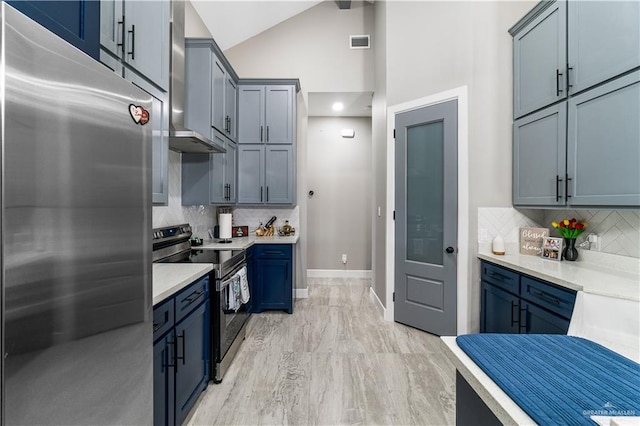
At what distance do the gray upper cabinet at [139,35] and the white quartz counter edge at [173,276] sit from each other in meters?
1.18

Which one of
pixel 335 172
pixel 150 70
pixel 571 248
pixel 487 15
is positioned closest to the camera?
pixel 150 70

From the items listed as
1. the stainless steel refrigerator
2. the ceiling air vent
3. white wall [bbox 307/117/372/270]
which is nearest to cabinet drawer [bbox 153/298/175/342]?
the stainless steel refrigerator

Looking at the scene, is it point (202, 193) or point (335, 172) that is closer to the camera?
point (202, 193)

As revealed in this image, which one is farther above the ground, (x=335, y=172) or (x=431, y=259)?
(x=335, y=172)

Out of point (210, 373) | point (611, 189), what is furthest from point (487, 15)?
point (210, 373)

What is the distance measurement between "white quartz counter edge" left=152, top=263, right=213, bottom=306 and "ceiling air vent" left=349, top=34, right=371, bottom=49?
12.3 feet

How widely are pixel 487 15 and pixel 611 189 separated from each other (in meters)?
2.08

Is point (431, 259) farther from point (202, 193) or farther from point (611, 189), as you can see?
point (202, 193)

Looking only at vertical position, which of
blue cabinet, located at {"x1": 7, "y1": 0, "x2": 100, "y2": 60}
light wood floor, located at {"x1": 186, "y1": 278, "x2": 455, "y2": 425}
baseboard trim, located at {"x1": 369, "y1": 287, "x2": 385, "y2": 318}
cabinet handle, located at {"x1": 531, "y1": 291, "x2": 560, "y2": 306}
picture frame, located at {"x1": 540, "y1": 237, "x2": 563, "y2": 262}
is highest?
blue cabinet, located at {"x1": 7, "y1": 0, "x2": 100, "y2": 60}

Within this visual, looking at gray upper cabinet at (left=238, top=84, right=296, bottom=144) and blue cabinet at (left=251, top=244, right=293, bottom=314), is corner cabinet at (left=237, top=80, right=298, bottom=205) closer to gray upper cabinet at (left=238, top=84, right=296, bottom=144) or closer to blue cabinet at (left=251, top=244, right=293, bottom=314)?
gray upper cabinet at (left=238, top=84, right=296, bottom=144)

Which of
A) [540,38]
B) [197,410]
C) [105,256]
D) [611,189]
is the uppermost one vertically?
[540,38]

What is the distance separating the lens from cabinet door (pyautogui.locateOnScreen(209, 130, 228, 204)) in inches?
125

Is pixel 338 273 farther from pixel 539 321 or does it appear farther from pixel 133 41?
pixel 133 41

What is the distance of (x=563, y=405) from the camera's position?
0.65 metres
